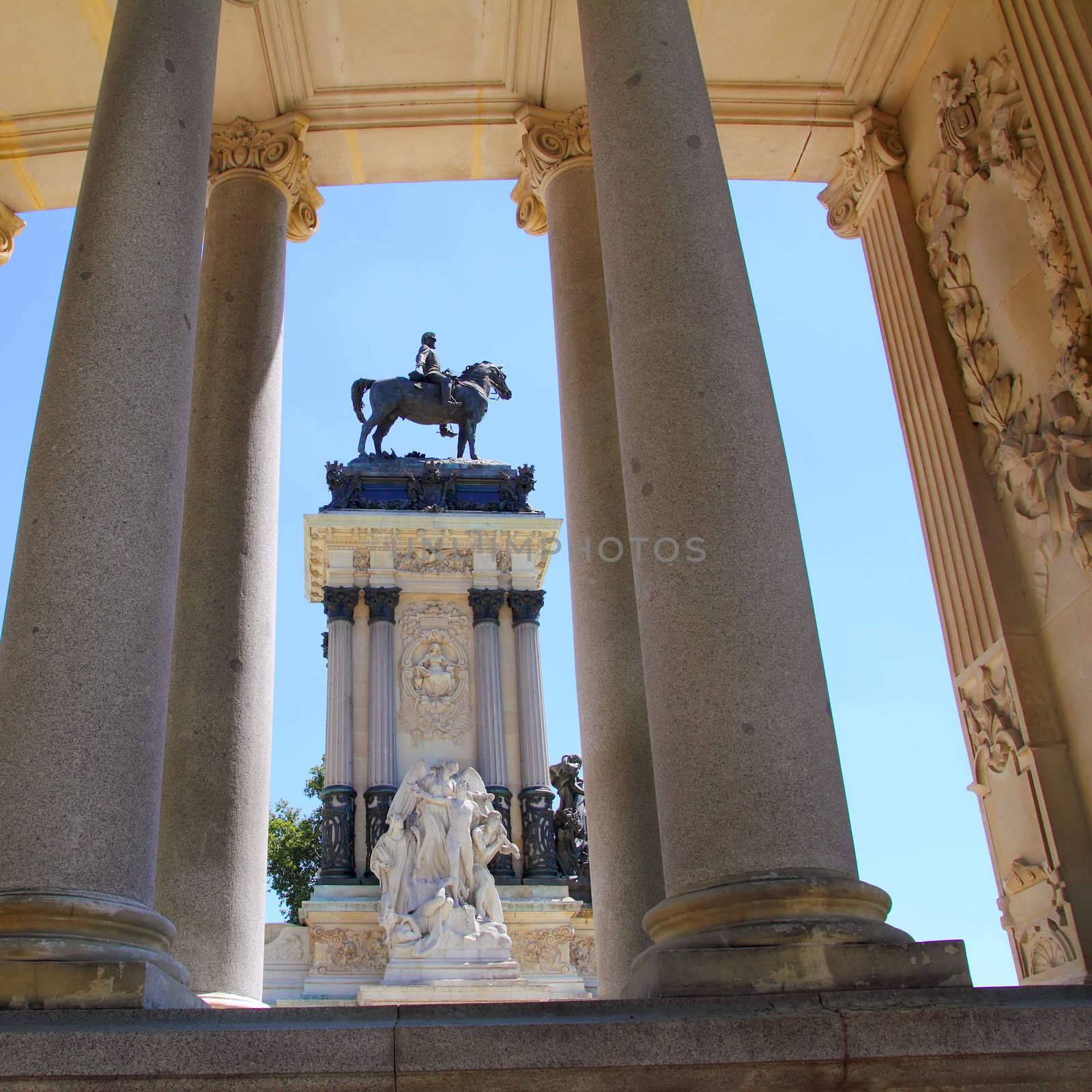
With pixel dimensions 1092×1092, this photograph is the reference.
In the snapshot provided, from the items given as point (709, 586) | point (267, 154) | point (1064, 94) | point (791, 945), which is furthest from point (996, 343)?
point (791, 945)

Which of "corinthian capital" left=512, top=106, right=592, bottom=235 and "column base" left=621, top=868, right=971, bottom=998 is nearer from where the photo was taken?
"column base" left=621, top=868, right=971, bottom=998

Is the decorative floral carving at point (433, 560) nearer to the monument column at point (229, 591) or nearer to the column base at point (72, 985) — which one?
the monument column at point (229, 591)

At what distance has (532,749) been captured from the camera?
54031mm

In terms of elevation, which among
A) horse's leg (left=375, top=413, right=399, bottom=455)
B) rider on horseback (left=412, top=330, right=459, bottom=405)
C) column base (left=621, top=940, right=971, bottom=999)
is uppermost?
rider on horseback (left=412, top=330, right=459, bottom=405)

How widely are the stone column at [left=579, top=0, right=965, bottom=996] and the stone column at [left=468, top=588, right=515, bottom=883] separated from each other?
38666 millimetres

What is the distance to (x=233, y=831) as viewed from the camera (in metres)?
18.4

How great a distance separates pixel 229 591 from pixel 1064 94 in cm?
1619

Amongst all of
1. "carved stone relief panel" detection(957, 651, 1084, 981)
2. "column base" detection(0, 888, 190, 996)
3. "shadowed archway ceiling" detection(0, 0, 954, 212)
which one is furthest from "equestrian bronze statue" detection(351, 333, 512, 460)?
"column base" detection(0, 888, 190, 996)

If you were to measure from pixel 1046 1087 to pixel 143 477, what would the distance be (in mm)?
10539

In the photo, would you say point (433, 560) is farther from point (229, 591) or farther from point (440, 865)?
point (229, 591)

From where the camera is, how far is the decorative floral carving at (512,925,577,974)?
157 ft

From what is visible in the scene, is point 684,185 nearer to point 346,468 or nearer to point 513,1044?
point 513,1044

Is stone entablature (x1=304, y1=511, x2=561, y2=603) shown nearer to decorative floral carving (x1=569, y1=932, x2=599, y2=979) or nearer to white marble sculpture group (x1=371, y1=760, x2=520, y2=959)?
white marble sculpture group (x1=371, y1=760, x2=520, y2=959)

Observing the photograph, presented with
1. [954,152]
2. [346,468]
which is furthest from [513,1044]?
[346,468]
